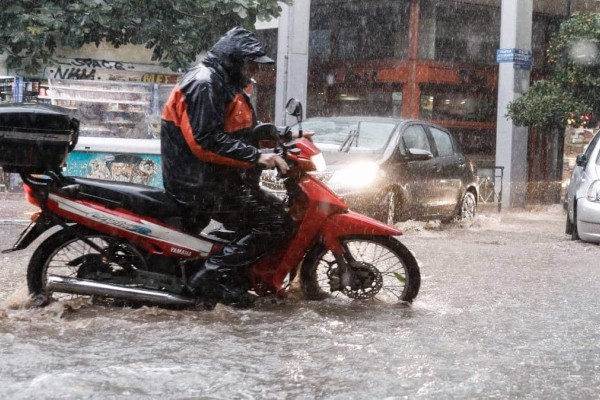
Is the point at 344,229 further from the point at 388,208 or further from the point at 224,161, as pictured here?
the point at 388,208

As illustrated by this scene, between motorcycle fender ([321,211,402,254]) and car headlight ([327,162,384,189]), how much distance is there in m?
5.46

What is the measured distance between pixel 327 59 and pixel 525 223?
9.64m

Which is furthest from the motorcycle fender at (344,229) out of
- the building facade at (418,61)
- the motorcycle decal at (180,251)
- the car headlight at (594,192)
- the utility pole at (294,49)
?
the building facade at (418,61)

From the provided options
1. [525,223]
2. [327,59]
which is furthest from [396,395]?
[327,59]

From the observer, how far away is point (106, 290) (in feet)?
20.6

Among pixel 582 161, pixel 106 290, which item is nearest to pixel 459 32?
pixel 582 161

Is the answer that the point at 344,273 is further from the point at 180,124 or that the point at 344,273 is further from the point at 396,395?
the point at 396,395

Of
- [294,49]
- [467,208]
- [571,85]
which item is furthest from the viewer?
[294,49]

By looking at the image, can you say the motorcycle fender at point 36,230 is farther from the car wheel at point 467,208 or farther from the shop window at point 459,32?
the shop window at point 459,32

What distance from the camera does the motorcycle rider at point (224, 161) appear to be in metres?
6.16

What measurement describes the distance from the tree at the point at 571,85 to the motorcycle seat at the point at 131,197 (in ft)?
54.7

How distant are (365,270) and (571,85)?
16.5m

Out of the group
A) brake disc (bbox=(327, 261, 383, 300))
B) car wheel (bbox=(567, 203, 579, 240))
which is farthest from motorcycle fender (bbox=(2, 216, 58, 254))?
car wheel (bbox=(567, 203, 579, 240))

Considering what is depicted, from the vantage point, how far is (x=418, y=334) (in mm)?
6020
